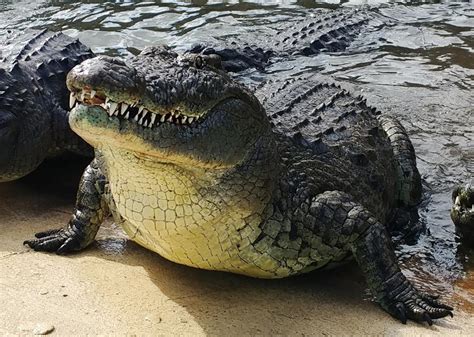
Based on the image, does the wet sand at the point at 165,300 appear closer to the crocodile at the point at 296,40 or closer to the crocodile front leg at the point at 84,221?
the crocodile front leg at the point at 84,221

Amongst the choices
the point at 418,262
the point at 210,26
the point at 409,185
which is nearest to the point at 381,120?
the point at 409,185

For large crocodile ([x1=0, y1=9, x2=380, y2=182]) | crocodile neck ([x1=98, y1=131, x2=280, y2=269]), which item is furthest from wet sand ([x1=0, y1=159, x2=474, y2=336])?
large crocodile ([x1=0, y1=9, x2=380, y2=182])

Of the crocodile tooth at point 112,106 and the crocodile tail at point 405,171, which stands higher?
the crocodile tooth at point 112,106

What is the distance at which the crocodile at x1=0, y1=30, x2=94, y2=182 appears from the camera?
539 cm

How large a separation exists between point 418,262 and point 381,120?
1438 millimetres

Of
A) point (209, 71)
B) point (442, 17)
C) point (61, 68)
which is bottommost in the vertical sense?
point (442, 17)

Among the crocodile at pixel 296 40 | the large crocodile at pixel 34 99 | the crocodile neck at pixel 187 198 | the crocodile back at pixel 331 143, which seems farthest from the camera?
the crocodile at pixel 296 40

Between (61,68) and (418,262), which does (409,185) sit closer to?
(418,262)

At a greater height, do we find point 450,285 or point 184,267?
point 184,267

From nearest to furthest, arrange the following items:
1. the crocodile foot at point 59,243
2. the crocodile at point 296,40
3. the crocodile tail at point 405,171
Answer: the crocodile foot at point 59,243 → the crocodile tail at point 405,171 → the crocodile at point 296,40

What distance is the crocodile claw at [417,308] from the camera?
3.74 meters

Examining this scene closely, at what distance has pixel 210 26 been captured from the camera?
34.2 feet

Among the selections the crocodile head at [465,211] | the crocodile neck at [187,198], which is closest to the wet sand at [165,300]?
the crocodile neck at [187,198]

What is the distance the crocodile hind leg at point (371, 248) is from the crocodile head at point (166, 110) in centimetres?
58
